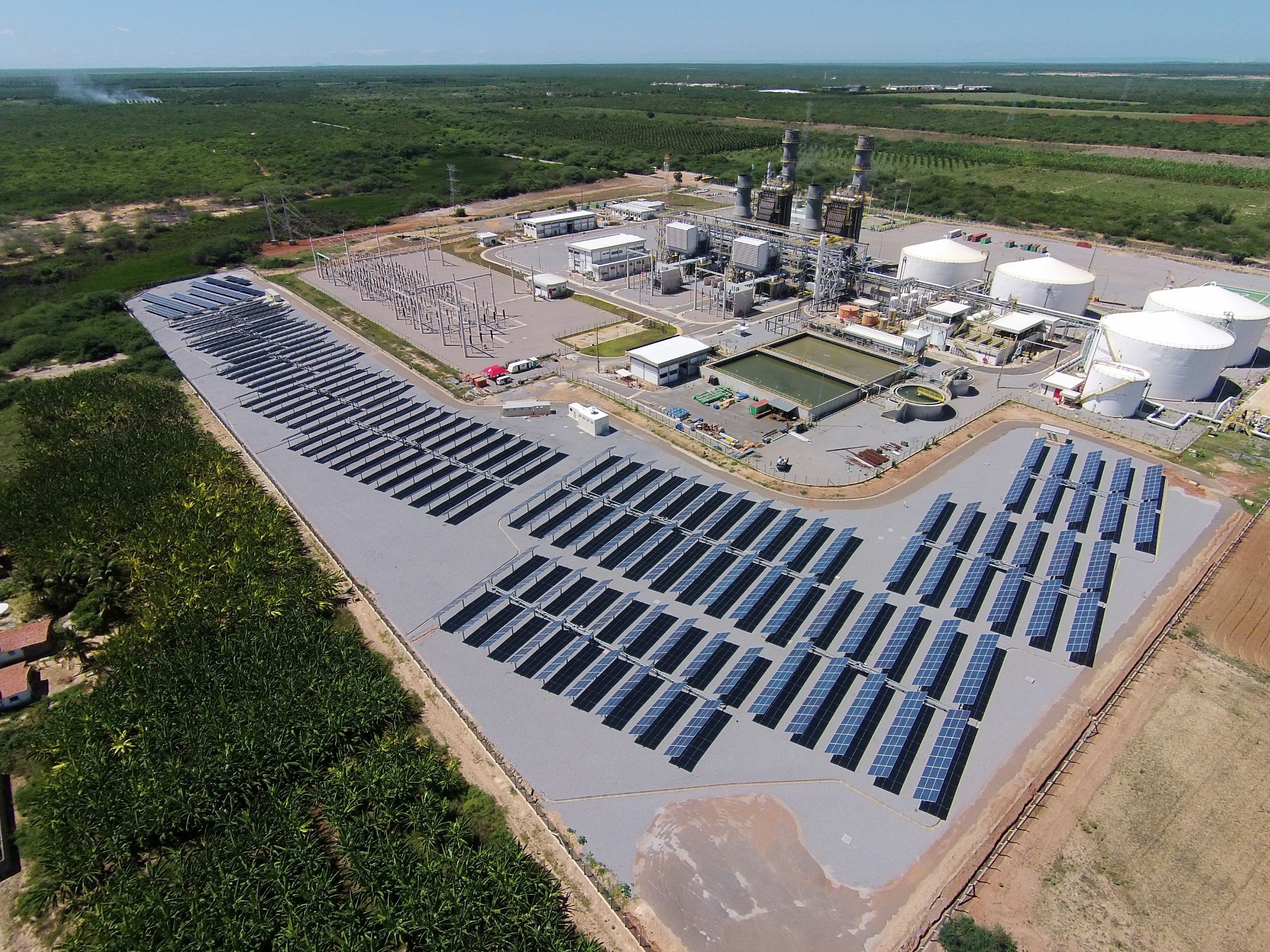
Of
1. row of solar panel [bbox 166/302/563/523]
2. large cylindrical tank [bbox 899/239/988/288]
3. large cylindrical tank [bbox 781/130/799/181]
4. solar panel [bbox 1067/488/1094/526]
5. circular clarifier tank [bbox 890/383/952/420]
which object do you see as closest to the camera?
solar panel [bbox 1067/488/1094/526]

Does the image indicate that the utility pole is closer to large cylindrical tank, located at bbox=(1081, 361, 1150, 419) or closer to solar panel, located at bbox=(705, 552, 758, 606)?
solar panel, located at bbox=(705, 552, 758, 606)

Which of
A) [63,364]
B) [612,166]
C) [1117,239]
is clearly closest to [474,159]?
[612,166]

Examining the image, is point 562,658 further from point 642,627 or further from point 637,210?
point 637,210

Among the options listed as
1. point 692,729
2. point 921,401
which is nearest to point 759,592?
point 692,729

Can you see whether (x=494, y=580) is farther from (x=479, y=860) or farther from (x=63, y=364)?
(x=63, y=364)

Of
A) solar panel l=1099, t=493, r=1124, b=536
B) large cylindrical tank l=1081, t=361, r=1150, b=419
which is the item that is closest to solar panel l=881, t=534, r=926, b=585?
solar panel l=1099, t=493, r=1124, b=536

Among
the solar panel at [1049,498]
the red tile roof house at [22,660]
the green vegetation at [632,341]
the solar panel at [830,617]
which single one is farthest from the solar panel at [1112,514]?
the red tile roof house at [22,660]

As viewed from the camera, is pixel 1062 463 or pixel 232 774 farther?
pixel 1062 463
